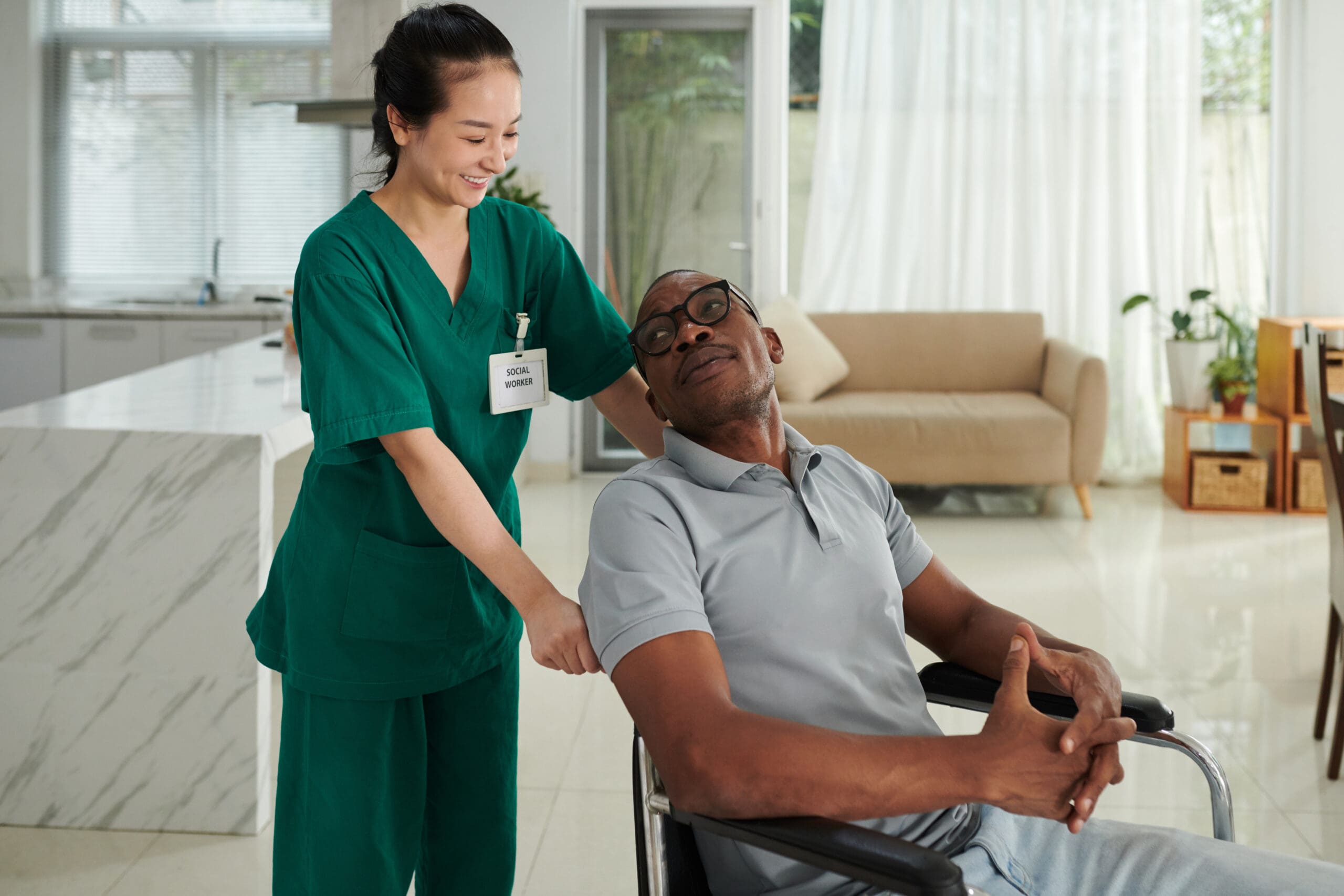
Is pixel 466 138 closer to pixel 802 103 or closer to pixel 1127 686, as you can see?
pixel 1127 686

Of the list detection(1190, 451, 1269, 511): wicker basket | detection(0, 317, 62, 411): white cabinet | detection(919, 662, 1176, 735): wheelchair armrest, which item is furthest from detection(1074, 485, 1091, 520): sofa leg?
detection(0, 317, 62, 411): white cabinet

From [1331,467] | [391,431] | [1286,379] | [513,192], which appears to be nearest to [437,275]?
[391,431]

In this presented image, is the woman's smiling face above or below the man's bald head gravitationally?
above

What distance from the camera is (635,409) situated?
1.66 meters

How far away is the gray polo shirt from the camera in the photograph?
4.03 feet

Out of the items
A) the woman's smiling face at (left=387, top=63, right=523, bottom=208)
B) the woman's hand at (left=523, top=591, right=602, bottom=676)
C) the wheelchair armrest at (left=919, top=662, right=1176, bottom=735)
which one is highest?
the woman's smiling face at (left=387, top=63, right=523, bottom=208)

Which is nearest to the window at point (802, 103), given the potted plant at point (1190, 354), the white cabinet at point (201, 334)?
the potted plant at point (1190, 354)

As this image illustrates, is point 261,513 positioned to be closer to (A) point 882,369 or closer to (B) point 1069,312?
(A) point 882,369

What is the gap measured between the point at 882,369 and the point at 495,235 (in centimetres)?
446

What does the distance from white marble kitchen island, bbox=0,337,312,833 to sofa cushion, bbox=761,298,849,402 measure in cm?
327

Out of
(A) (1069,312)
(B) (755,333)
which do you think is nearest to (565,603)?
(B) (755,333)

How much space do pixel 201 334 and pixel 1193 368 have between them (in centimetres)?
485

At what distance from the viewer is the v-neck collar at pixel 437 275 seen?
141 centimetres

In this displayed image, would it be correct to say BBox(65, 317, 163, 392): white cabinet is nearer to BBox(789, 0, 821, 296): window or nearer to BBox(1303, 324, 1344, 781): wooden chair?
BBox(789, 0, 821, 296): window
